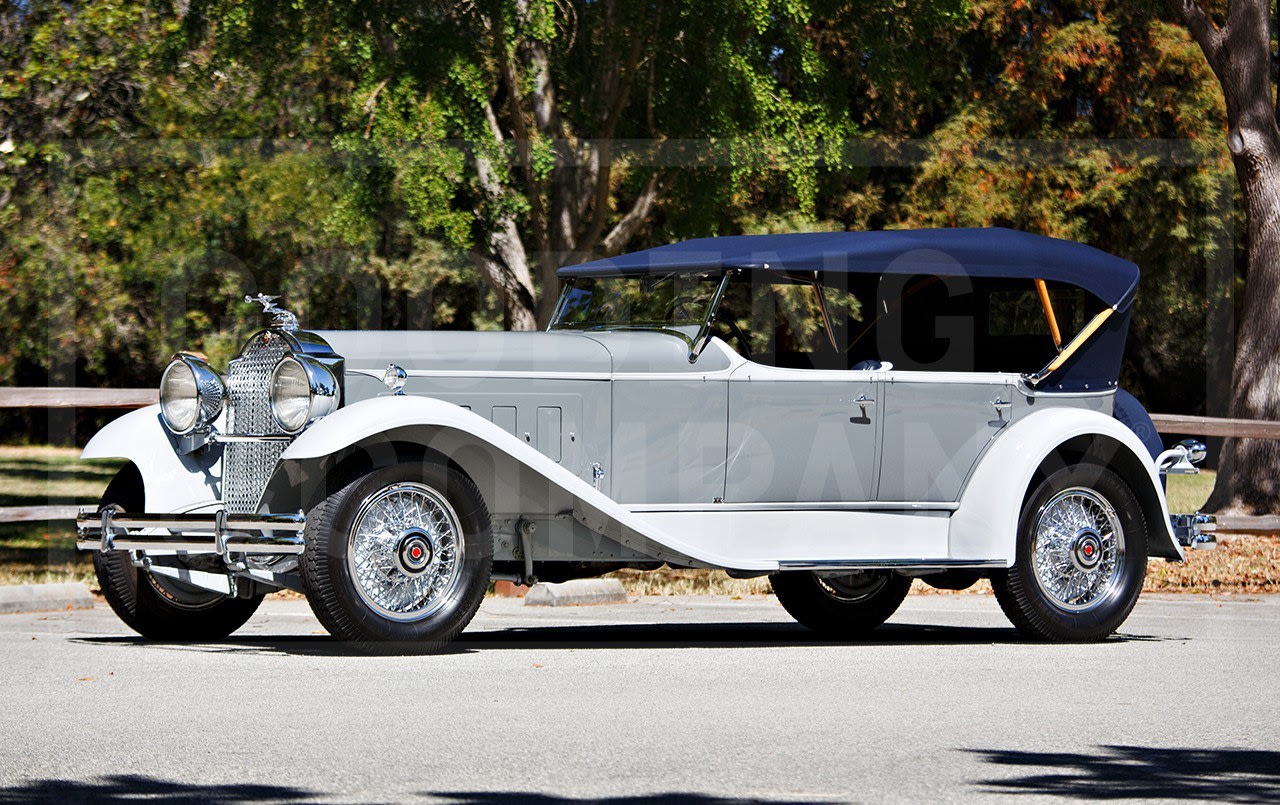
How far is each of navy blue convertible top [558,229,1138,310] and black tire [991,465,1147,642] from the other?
1246 millimetres

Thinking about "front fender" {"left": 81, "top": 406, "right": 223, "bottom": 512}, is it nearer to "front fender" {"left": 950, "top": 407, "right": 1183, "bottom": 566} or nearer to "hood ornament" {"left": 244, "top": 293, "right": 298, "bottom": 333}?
"hood ornament" {"left": 244, "top": 293, "right": 298, "bottom": 333}

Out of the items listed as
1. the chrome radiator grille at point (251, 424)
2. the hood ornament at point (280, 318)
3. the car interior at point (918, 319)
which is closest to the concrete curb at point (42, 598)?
the chrome radiator grille at point (251, 424)

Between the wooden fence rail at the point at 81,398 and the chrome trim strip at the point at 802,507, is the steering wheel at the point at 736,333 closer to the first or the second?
the chrome trim strip at the point at 802,507

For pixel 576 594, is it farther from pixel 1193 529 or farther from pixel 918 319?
pixel 1193 529

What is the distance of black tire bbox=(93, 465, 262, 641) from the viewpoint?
360 inches

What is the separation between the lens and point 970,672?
27.0 ft

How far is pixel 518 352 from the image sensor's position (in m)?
9.01

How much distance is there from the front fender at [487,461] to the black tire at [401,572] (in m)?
0.18

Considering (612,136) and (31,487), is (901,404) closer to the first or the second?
(612,136)

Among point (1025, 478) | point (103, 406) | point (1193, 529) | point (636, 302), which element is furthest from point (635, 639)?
point (103, 406)

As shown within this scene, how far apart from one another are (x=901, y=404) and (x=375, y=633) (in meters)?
3.30

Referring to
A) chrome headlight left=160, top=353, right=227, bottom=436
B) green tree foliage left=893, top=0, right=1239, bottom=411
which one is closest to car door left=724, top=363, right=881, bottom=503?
chrome headlight left=160, top=353, right=227, bottom=436

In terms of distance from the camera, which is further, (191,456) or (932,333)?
(932,333)

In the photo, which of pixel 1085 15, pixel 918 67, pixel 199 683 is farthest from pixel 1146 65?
pixel 199 683
